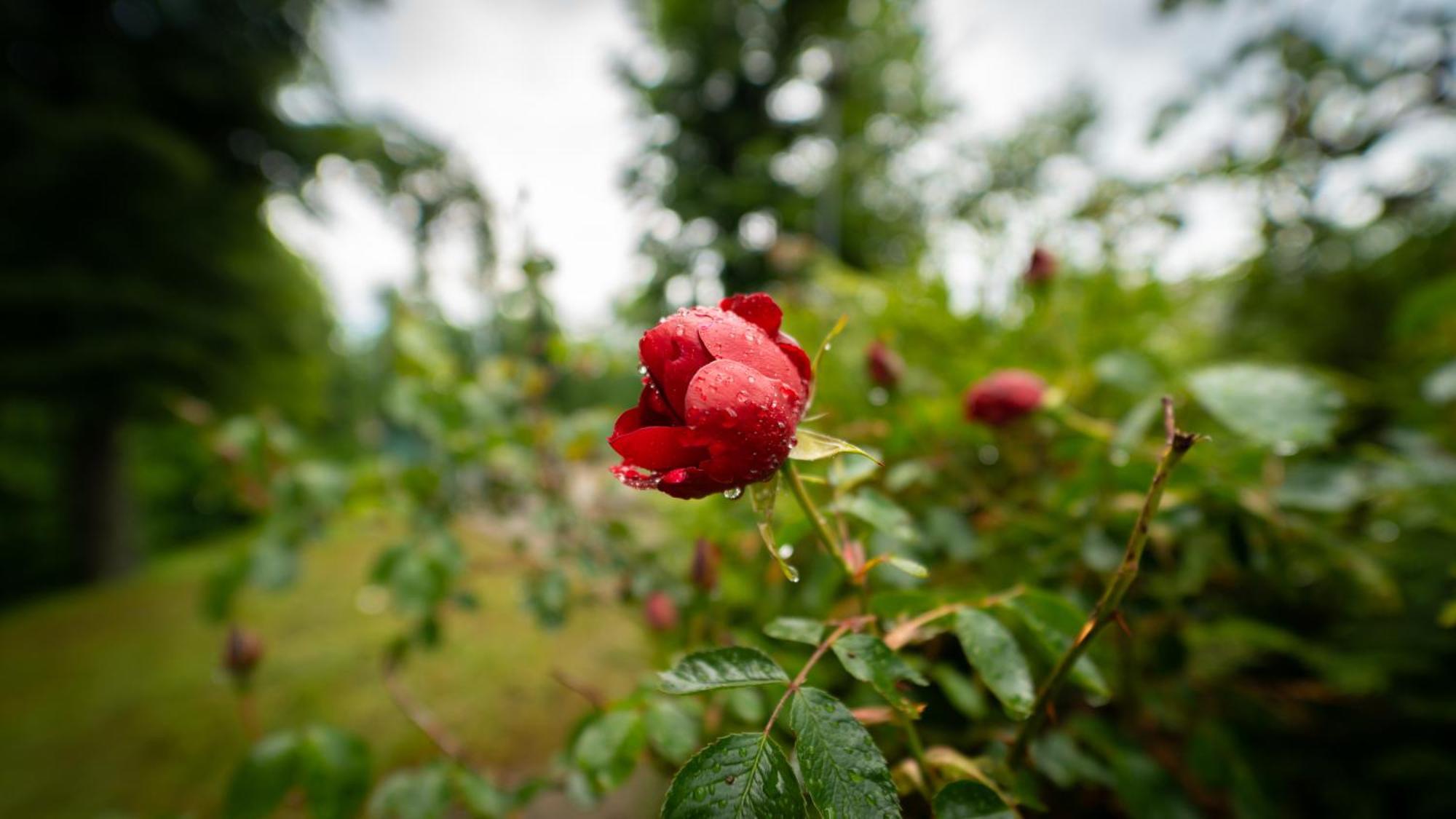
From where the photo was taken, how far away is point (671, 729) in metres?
0.44

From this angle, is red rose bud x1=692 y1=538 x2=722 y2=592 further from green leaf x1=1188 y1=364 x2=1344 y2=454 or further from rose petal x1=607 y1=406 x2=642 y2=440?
green leaf x1=1188 y1=364 x2=1344 y2=454

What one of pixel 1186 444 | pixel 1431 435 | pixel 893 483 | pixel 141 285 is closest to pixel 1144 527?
pixel 1186 444

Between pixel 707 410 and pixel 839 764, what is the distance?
0.56 feet

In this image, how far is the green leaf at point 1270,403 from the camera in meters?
0.46

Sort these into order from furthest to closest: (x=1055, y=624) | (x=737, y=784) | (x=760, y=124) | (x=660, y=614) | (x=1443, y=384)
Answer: (x=760, y=124), (x=660, y=614), (x=1443, y=384), (x=1055, y=624), (x=737, y=784)

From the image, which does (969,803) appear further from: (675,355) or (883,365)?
(883,365)

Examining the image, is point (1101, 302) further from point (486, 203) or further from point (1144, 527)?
point (486, 203)

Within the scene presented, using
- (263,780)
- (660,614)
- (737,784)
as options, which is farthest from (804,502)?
(263,780)

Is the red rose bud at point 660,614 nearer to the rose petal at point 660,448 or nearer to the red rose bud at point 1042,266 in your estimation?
the rose petal at point 660,448

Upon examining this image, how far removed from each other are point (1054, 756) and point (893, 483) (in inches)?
9.9

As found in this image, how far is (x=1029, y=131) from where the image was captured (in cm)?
506

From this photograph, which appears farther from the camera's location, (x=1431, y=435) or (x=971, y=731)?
(x=1431, y=435)

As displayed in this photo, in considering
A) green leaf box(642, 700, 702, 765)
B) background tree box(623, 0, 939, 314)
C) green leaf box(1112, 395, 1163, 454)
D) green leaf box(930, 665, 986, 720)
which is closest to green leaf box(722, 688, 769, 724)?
green leaf box(642, 700, 702, 765)

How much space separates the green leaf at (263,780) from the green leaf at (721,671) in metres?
0.55
